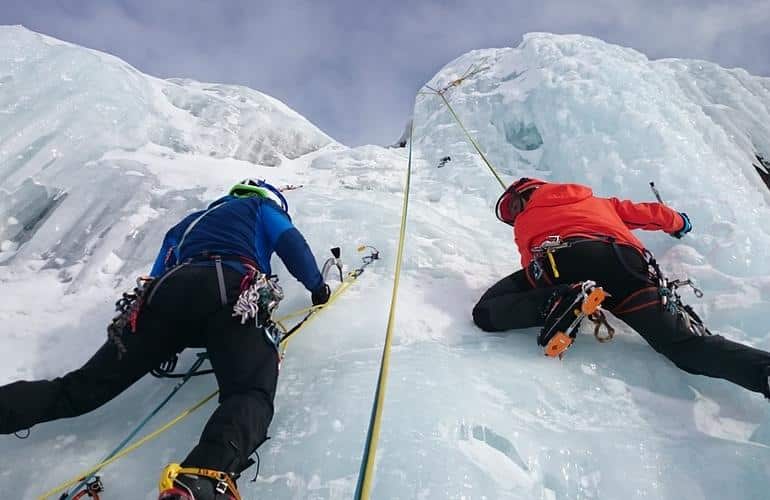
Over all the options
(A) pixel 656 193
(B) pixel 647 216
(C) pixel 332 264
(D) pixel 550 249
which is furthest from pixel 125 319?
(A) pixel 656 193

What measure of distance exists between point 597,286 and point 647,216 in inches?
34.7

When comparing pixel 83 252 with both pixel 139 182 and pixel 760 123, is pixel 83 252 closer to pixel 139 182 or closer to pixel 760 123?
pixel 139 182

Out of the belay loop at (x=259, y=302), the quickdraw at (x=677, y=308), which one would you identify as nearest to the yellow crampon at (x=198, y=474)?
the belay loop at (x=259, y=302)

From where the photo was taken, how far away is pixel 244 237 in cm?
223

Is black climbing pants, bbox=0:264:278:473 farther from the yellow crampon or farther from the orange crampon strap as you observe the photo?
the orange crampon strap

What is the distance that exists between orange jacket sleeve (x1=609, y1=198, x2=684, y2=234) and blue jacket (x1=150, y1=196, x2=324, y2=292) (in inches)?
72.9

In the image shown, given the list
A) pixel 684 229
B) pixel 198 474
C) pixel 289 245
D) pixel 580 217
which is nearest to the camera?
pixel 198 474

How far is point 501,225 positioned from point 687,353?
103 inches

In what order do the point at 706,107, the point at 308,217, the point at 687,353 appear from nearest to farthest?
the point at 687,353, the point at 308,217, the point at 706,107

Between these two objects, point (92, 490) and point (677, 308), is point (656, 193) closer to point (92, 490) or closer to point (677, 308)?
point (677, 308)

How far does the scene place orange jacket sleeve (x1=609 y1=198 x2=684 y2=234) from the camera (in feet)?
8.95

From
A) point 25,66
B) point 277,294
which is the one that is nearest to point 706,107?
point 277,294

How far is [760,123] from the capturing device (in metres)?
6.25

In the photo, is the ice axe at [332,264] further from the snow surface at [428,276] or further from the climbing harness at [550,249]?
the climbing harness at [550,249]
